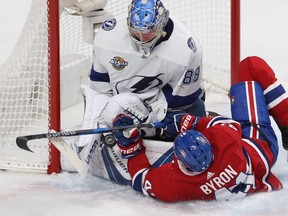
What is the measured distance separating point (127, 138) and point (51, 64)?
0.42 metres

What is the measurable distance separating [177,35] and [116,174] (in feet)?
1.75

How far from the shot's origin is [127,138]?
2.70 metres

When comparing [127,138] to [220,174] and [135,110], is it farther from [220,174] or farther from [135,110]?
[220,174]

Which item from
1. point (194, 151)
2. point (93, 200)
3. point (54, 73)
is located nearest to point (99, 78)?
point (54, 73)

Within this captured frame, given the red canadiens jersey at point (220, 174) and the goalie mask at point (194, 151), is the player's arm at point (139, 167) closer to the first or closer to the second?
the red canadiens jersey at point (220, 174)

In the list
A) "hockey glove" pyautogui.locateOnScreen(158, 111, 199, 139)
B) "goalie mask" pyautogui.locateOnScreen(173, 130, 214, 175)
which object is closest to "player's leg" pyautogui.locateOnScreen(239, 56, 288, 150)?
"hockey glove" pyautogui.locateOnScreen(158, 111, 199, 139)

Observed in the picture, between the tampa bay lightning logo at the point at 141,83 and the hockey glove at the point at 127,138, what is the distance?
0.16 m

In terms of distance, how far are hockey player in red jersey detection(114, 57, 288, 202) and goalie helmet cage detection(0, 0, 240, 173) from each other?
38 cm

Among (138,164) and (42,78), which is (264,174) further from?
(42,78)

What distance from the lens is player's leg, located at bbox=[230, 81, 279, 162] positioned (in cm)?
274

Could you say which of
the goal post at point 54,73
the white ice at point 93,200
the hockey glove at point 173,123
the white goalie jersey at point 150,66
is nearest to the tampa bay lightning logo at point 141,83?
the white goalie jersey at point 150,66

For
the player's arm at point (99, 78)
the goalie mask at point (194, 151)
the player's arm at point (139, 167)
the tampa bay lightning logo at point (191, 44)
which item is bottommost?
the player's arm at point (139, 167)

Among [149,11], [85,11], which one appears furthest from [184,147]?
[85,11]

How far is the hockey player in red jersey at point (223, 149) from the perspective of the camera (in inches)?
99.4
